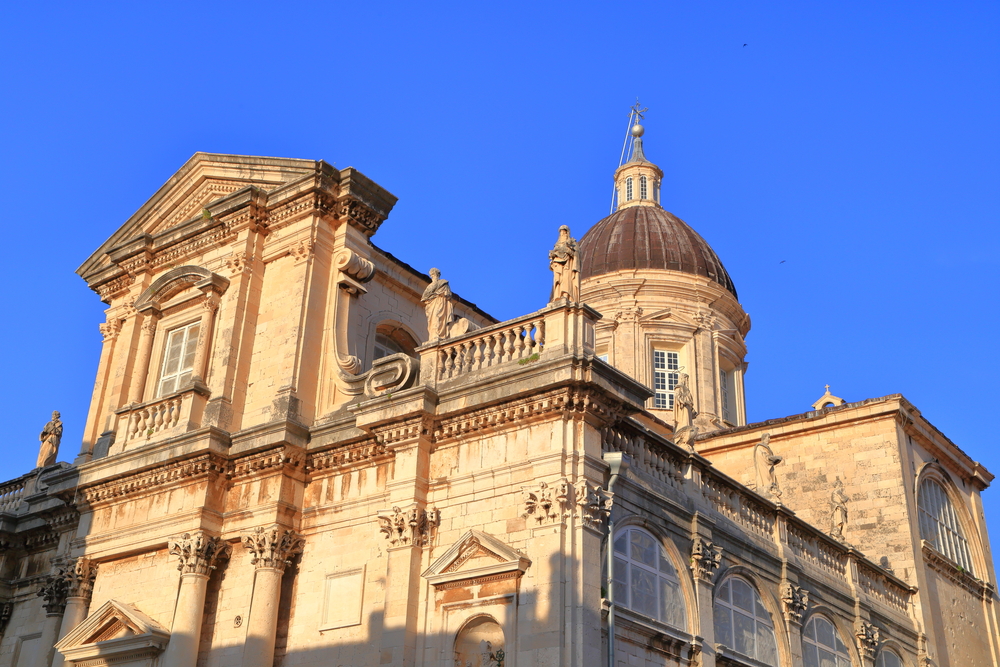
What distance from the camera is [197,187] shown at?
22.5m

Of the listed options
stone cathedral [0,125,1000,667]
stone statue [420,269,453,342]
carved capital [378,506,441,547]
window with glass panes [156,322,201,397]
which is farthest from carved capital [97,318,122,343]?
carved capital [378,506,441,547]

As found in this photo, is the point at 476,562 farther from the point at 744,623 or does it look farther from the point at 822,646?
the point at 822,646

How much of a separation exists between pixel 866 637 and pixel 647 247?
681 inches

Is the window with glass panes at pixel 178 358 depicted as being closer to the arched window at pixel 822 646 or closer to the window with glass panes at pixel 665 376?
the arched window at pixel 822 646

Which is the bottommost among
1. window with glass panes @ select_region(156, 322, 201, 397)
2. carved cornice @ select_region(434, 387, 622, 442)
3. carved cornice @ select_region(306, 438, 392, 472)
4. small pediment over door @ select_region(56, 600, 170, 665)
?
small pediment over door @ select_region(56, 600, 170, 665)

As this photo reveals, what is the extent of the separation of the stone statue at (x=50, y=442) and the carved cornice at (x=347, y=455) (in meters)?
8.89

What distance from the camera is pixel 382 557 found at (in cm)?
1579

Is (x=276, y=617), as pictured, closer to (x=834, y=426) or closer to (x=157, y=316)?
(x=157, y=316)

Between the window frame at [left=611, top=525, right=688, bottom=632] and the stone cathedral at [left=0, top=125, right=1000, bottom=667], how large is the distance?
1.7 inches

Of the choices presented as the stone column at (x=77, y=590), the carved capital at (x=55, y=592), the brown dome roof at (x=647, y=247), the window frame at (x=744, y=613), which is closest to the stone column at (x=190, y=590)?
the stone column at (x=77, y=590)

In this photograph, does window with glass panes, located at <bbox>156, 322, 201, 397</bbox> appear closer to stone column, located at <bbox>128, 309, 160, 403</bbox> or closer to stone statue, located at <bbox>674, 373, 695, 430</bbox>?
stone column, located at <bbox>128, 309, 160, 403</bbox>

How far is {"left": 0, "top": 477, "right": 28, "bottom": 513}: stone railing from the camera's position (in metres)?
23.0

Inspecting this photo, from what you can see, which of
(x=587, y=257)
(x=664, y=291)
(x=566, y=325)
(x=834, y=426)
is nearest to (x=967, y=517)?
(x=834, y=426)

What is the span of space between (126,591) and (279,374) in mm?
4633
